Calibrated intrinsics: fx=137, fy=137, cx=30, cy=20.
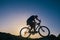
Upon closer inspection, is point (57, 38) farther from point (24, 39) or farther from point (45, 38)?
point (24, 39)

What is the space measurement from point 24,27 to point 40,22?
257 cm

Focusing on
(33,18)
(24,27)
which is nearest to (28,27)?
(24,27)

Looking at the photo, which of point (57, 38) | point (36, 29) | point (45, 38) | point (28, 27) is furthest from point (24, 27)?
point (57, 38)

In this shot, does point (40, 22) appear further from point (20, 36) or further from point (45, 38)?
point (20, 36)

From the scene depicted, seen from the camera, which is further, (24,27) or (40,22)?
(24,27)

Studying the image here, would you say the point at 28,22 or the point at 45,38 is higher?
the point at 28,22

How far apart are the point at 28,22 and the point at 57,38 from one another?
4511 millimetres

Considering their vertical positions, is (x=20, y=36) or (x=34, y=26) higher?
(x=34, y=26)

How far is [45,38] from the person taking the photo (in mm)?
18359

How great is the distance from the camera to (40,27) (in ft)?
59.9

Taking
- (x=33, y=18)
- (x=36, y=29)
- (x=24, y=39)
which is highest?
(x=33, y=18)

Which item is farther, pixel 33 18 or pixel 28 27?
pixel 28 27

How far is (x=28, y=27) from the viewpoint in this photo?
747 inches

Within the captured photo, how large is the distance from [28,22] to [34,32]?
1.59m
